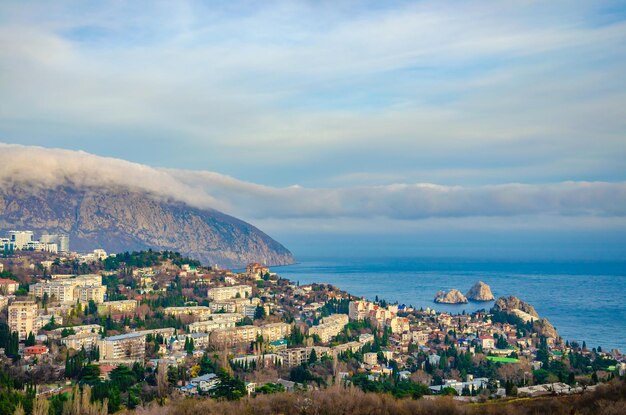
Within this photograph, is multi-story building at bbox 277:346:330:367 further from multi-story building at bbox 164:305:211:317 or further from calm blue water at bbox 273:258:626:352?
calm blue water at bbox 273:258:626:352

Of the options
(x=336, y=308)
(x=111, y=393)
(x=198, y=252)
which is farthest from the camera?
(x=198, y=252)

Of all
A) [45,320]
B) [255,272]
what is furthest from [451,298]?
[45,320]

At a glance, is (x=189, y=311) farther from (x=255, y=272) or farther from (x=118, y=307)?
(x=255, y=272)

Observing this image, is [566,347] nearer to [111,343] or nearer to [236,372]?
[236,372]

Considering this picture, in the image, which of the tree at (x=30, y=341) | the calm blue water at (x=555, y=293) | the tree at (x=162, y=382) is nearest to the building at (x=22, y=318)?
the tree at (x=30, y=341)

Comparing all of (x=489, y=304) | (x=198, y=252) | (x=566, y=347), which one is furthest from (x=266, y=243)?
(x=566, y=347)

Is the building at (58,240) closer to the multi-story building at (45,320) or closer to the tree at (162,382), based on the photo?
the multi-story building at (45,320)
